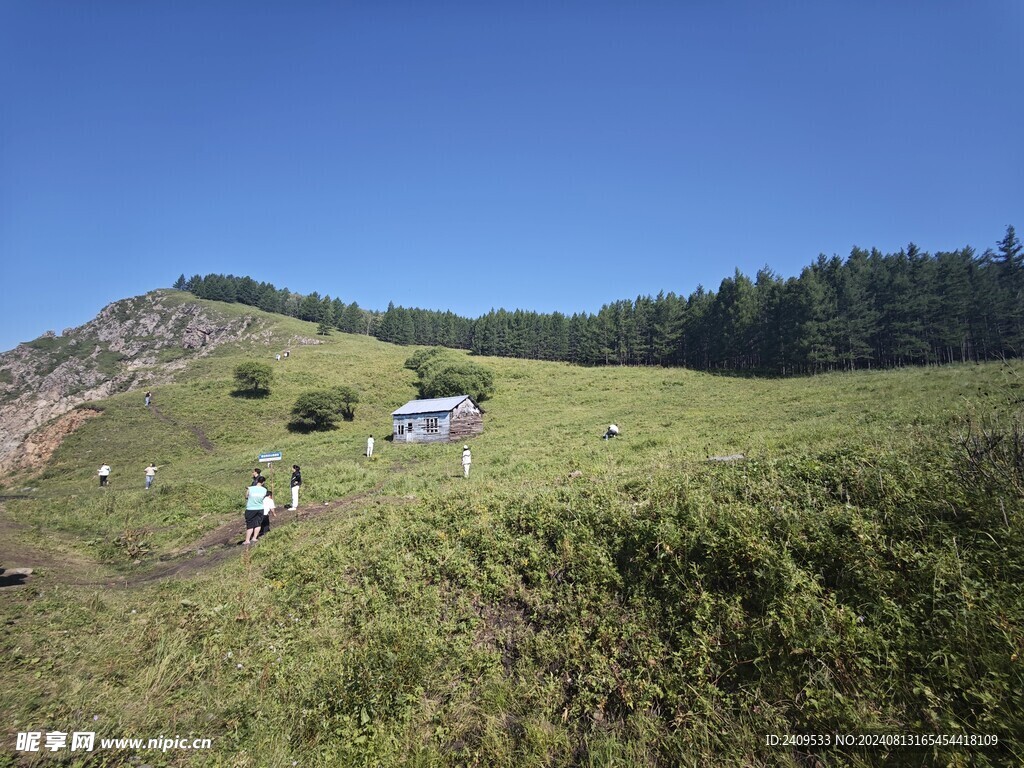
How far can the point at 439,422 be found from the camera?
40.6m

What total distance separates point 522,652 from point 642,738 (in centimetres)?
192

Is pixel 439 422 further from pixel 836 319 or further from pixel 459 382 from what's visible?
pixel 836 319

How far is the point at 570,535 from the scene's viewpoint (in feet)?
24.3

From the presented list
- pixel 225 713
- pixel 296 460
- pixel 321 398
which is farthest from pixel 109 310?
pixel 225 713

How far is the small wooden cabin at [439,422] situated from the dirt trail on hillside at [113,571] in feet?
79.6

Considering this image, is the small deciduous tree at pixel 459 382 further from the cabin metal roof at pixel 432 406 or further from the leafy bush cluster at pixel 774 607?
the leafy bush cluster at pixel 774 607

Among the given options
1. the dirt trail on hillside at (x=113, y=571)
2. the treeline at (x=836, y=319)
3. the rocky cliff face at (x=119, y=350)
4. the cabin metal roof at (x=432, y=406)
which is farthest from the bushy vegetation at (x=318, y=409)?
the treeline at (x=836, y=319)

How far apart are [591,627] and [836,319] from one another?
236ft

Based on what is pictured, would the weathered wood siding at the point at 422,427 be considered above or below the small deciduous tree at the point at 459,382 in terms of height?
below

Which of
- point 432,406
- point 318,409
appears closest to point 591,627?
point 432,406

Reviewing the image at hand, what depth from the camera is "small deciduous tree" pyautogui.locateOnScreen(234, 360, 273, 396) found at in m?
54.8

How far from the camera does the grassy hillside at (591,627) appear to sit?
421cm

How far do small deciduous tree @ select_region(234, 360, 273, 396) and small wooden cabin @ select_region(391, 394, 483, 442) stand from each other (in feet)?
82.5

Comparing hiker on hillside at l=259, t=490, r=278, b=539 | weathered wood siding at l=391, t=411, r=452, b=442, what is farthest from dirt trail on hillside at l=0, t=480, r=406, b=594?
weathered wood siding at l=391, t=411, r=452, b=442
